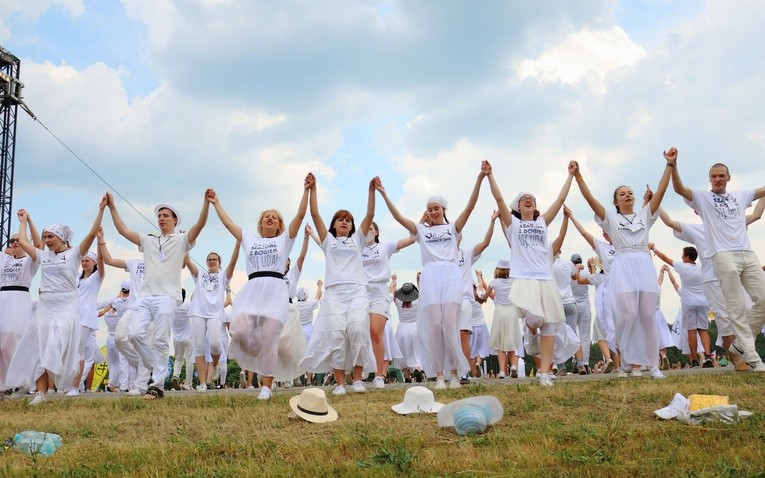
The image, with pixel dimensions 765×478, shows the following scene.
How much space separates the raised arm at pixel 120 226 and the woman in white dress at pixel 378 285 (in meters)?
3.34

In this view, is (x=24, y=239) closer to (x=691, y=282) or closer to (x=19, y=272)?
(x=19, y=272)

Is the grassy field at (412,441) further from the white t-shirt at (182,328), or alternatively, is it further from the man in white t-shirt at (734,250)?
the white t-shirt at (182,328)

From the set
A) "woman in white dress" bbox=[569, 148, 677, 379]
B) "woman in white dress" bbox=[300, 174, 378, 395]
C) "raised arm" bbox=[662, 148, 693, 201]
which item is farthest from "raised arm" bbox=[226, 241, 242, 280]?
"raised arm" bbox=[662, 148, 693, 201]

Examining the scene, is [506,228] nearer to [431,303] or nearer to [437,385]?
[431,303]

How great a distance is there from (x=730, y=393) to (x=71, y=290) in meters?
8.99

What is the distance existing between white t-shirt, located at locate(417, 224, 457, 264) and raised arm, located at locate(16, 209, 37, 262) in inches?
228

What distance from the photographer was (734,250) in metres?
10.3

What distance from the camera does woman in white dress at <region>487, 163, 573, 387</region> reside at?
9.88 metres

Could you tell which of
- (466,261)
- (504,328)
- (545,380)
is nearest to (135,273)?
(466,261)

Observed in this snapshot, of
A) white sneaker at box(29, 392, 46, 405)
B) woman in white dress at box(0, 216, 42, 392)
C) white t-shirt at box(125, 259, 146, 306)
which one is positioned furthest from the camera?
white t-shirt at box(125, 259, 146, 306)

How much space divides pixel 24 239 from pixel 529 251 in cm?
→ 755

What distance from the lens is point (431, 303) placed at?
10125 millimetres

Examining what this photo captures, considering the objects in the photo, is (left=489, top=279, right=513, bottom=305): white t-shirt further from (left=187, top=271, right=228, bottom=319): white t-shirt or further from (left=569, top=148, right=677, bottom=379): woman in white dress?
(left=187, top=271, right=228, bottom=319): white t-shirt

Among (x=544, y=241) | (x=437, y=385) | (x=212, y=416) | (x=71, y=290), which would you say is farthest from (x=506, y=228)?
(x=71, y=290)
